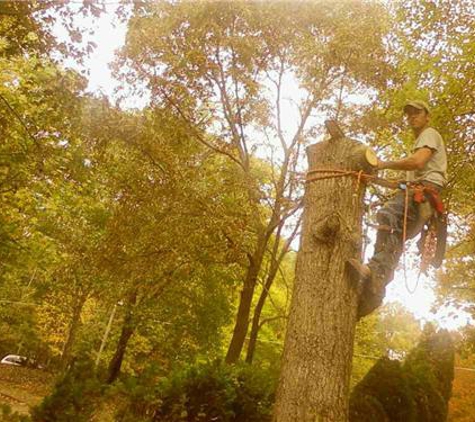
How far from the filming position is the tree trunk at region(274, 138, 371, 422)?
337cm

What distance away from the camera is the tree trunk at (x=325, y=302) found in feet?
11.0

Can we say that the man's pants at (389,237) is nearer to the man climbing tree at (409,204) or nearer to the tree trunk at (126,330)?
the man climbing tree at (409,204)

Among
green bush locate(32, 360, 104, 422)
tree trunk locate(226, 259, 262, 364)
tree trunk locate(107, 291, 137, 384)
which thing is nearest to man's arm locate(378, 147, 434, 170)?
green bush locate(32, 360, 104, 422)

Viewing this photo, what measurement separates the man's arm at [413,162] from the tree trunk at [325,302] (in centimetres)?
24

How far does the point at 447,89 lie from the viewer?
7.62 m

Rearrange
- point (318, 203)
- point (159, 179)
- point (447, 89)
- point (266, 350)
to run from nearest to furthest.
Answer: point (318, 203), point (447, 89), point (159, 179), point (266, 350)

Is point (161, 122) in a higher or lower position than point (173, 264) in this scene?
higher

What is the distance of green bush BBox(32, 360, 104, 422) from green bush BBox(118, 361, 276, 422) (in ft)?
1.28

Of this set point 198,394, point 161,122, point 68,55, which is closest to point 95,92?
point 68,55

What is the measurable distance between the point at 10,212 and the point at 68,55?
923 cm

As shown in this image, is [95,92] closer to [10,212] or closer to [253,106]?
[253,106]

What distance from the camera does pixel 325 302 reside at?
3.61 m

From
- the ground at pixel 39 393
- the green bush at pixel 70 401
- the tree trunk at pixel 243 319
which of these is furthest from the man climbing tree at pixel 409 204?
the tree trunk at pixel 243 319

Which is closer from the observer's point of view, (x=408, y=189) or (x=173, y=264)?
(x=408, y=189)
